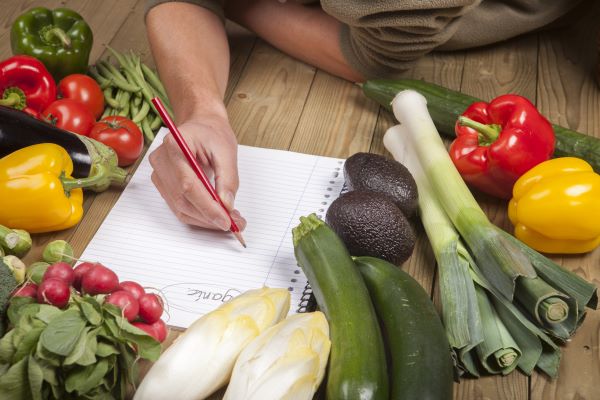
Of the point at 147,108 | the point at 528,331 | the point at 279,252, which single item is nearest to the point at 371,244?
the point at 279,252

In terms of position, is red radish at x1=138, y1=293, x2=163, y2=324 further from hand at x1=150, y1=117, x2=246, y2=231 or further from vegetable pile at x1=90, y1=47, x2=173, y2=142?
vegetable pile at x1=90, y1=47, x2=173, y2=142

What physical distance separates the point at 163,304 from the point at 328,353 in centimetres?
34

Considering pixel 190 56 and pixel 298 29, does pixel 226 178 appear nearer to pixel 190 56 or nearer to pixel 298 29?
pixel 190 56

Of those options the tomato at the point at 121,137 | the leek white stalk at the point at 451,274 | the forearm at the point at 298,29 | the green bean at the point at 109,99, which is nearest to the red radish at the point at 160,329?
the leek white stalk at the point at 451,274

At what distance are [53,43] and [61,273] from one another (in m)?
1.01

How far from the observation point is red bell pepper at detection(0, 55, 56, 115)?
2.07 metres

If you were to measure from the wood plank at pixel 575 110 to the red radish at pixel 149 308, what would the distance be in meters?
0.64

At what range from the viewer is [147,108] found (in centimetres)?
210

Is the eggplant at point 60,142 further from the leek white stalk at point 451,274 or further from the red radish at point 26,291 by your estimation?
the leek white stalk at point 451,274

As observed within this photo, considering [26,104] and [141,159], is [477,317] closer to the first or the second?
[141,159]

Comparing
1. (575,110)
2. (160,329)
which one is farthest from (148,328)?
(575,110)

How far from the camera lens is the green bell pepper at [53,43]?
7.29 feet

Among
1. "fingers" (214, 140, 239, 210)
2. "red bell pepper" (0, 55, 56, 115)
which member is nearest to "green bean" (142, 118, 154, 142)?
"red bell pepper" (0, 55, 56, 115)

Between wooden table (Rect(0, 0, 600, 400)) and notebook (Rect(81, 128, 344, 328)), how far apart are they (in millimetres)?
83
